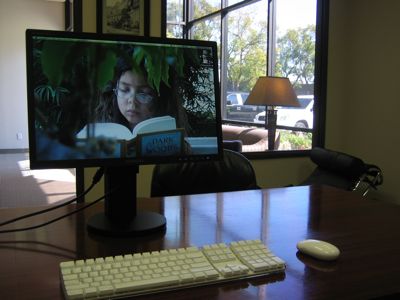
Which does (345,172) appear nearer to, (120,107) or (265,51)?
(265,51)

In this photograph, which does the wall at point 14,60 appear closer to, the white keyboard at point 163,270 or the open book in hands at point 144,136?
the open book in hands at point 144,136

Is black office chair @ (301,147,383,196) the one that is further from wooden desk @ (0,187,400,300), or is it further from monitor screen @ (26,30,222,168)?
monitor screen @ (26,30,222,168)

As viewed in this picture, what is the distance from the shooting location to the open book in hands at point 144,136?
111 centimetres

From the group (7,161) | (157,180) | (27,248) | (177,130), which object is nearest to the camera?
(27,248)

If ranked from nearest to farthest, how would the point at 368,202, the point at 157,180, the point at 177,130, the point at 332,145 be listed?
the point at 177,130 < the point at 368,202 < the point at 157,180 < the point at 332,145

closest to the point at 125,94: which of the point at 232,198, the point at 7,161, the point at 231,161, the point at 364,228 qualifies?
the point at 232,198

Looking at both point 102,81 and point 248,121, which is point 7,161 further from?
point 102,81

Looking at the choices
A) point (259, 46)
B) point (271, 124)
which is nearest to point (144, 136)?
point (271, 124)

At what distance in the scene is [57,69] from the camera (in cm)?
107

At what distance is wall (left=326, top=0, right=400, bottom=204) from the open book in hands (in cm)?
251

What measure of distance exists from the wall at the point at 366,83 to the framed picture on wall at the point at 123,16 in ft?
5.44

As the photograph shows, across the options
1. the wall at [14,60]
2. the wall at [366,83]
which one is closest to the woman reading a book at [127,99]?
the wall at [366,83]

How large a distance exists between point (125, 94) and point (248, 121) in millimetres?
3644

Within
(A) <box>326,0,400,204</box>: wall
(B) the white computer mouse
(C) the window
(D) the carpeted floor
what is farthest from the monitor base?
(D) the carpeted floor
